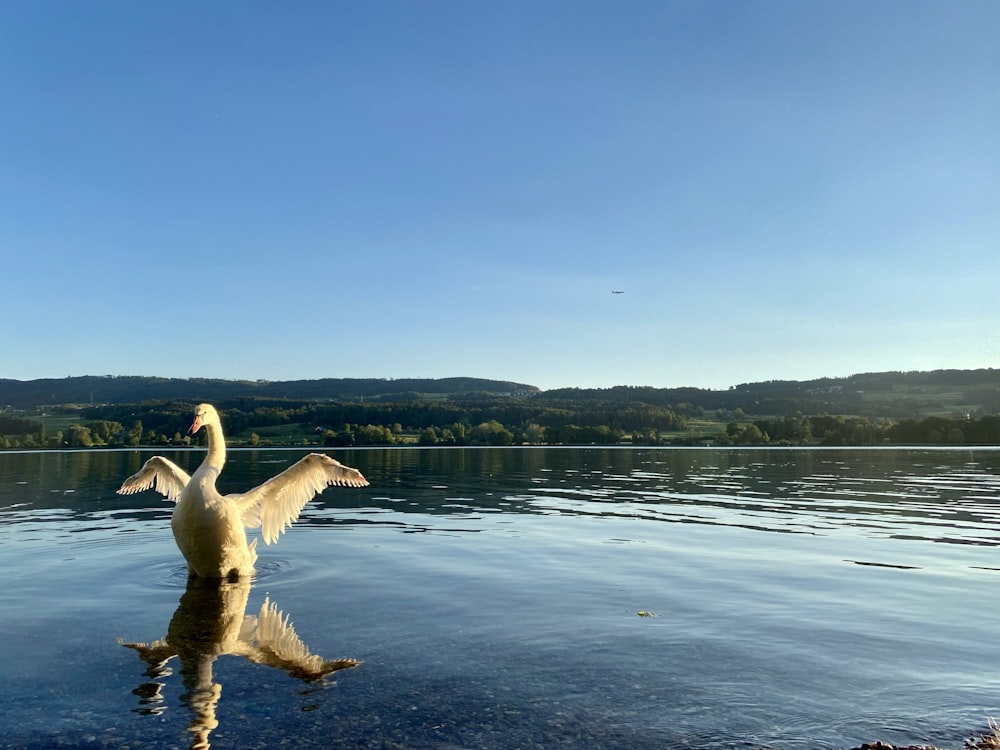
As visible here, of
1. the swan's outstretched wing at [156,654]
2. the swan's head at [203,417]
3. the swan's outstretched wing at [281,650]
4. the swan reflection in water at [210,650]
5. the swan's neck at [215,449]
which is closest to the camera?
the swan reflection in water at [210,650]

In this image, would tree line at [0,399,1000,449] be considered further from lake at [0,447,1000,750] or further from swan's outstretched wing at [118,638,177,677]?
swan's outstretched wing at [118,638,177,677]

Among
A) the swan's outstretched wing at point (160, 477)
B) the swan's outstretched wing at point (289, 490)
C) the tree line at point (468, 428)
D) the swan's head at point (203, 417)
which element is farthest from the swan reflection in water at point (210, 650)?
the tree line at point (468, 428)

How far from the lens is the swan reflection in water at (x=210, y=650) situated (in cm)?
852

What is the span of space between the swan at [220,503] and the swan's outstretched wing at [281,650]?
3650mm

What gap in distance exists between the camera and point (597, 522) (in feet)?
94.7

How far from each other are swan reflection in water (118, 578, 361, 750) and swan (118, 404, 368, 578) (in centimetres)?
163

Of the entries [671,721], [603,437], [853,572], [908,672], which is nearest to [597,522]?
[853,572]

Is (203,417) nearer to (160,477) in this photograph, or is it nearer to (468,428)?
(160,477)

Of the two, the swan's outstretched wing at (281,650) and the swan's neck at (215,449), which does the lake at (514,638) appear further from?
the swan's neck at (215,449)

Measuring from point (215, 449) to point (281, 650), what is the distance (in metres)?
8.21

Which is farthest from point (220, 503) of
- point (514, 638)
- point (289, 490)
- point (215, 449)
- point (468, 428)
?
point (468, 428)

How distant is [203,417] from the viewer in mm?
17625

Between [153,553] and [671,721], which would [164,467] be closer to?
[153,553]

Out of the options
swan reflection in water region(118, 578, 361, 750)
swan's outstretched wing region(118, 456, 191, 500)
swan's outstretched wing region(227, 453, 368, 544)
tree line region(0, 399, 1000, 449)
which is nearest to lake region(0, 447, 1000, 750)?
swan reflection in water region(118, 578, 361, 750)
